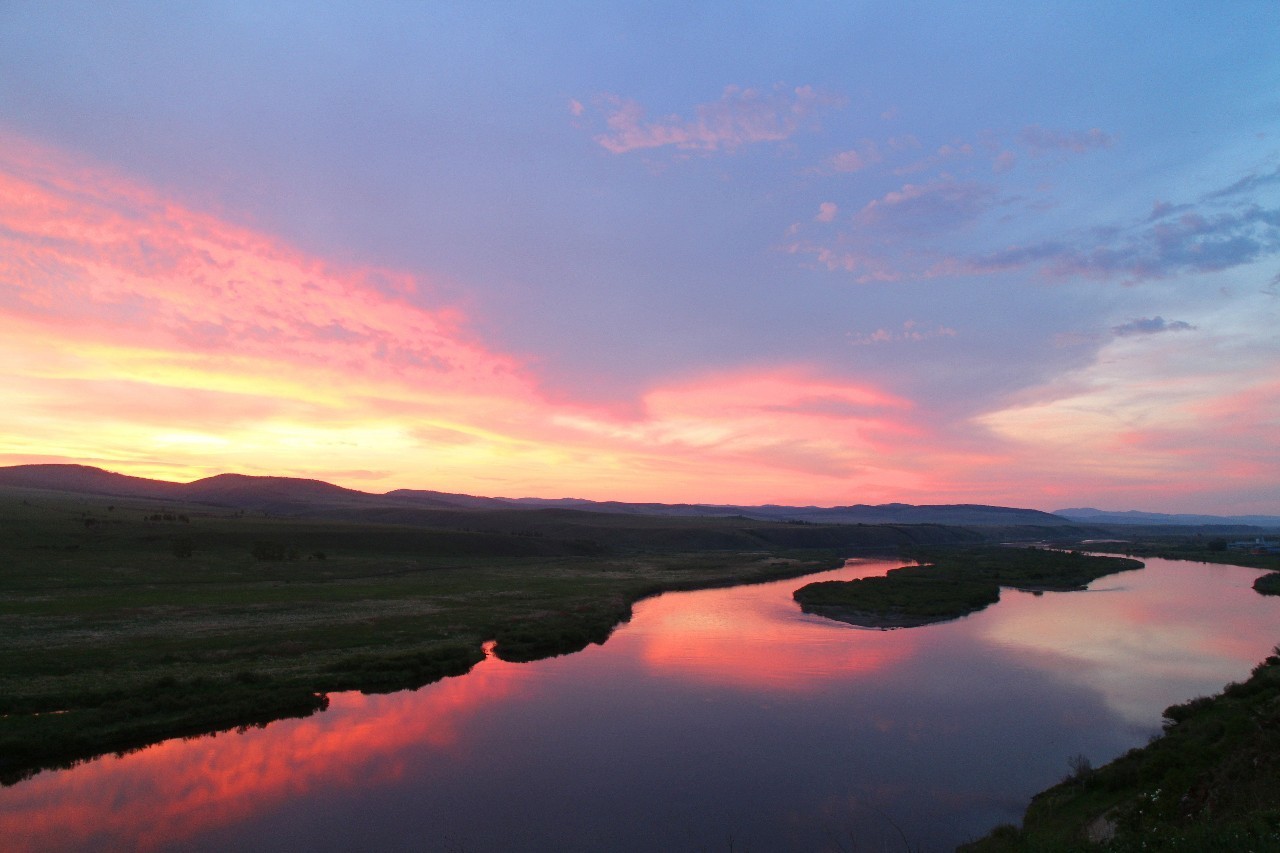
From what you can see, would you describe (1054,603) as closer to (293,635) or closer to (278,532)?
(293,635)

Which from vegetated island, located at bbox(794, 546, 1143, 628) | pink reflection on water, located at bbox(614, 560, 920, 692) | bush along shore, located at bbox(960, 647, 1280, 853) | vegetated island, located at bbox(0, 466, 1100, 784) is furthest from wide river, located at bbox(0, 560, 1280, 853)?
vegetated island, located at bbox(794, 546, 1143, 628)

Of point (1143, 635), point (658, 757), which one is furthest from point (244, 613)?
point (1143, 635)

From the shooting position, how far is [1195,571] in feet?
313

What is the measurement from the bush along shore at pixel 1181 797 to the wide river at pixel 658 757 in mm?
1975

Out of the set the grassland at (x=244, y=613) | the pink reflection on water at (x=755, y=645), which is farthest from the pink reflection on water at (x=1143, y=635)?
the grassland at (x=244, y=613)

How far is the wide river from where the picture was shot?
17828mm

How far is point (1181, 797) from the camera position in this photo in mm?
14828

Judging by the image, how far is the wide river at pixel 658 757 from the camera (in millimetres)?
17828

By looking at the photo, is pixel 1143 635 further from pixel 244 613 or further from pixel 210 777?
pixel 244 613

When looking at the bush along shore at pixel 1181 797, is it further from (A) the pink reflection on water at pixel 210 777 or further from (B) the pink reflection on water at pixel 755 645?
(A) the pink reflection on water at pixel 210 777

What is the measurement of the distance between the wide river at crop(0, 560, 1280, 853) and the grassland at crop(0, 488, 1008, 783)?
1.85 m

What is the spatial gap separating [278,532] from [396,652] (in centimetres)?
6255

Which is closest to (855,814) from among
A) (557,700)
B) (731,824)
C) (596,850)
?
(731,824)

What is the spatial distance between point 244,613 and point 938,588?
60.0 metres
